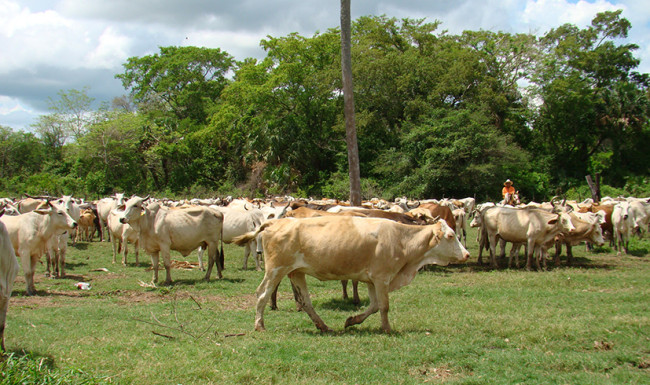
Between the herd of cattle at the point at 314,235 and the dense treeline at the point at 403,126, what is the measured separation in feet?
54.7

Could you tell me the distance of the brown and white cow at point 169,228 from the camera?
13062mm

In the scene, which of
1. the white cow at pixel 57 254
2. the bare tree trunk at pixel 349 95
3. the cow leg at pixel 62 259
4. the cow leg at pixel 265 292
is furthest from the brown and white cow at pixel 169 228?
the cow leg at pixel 265 292

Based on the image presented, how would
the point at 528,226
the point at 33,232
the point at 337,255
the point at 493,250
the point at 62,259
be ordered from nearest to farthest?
the point at 337,255
the point at 33,232
the point at 62,259
the point at 528,226
the point at 493,250

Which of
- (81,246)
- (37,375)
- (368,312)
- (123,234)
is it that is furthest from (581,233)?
(81,246)

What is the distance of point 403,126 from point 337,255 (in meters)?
33.2

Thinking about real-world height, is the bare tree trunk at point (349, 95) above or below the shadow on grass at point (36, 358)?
above

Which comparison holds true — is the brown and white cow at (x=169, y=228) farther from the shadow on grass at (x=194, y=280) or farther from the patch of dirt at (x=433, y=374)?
the patch of dirt at (x=433, y=374)

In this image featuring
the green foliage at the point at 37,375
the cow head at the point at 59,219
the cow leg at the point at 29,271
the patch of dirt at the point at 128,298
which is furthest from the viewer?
the cow head at the point at 59,219

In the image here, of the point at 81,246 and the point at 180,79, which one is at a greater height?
the point at 180,79

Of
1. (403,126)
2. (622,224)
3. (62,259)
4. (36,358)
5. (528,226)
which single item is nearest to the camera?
(36,358)

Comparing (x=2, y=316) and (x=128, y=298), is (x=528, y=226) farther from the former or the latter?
(x=2, y=316)

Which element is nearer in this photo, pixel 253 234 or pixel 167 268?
pixel 253 234

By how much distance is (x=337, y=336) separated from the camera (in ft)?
24.9

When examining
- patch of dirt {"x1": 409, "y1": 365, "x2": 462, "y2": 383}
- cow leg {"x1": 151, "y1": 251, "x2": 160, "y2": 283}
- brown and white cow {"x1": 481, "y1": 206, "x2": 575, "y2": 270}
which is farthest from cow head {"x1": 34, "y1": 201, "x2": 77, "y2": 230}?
brown and white cow {"x1": 481, "y1": 206, "x2": 575, "y2": 270}
